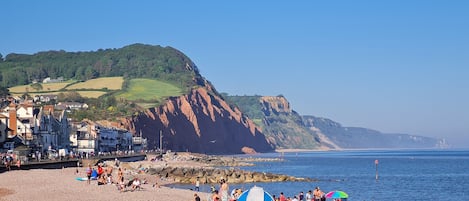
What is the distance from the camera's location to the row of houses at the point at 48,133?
8800cm

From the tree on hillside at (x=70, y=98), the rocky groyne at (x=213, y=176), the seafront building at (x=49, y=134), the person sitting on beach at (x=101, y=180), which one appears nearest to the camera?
the person sitting on beach at (x=101, y=180)

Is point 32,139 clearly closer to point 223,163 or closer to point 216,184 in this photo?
point 216,184

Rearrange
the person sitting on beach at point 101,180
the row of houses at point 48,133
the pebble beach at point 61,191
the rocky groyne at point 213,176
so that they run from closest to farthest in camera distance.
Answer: the pebble beach at point 61,191 < the person sitting on beach at point 101,180 < the rocky groyne at point 213,176 < the row of houses at point 48,133

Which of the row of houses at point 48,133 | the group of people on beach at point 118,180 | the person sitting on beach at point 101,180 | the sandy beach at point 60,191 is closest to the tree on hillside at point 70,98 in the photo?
the row of houses at point 48,133

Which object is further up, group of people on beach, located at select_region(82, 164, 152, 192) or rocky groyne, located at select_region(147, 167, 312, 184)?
group of people on beach, located at select_region(82, 164, 152, 192)

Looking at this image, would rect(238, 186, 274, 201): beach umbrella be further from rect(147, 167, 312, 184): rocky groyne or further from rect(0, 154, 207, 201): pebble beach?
rect(147, 167, 312, 184): rocky groyne

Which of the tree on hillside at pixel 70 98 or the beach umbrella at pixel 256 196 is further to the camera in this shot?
the tree on hillside at pixel 70 98

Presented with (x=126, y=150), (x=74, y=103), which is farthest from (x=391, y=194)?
(x=74, y=103)

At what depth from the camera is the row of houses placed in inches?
3465

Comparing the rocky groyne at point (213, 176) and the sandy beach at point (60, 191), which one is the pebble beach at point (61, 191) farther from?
the rocky groyne at point (213, 176)

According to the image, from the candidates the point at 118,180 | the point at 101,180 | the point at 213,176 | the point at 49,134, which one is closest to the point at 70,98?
the point at 49,134

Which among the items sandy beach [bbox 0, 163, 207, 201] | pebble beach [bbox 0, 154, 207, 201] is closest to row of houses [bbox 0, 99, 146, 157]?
pebble beach [bbox 0, 154, 207, 201]

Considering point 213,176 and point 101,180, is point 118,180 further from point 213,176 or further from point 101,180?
point 213,176

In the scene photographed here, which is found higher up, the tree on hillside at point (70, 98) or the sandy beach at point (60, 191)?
the tree on hillside at point (70, 98)
